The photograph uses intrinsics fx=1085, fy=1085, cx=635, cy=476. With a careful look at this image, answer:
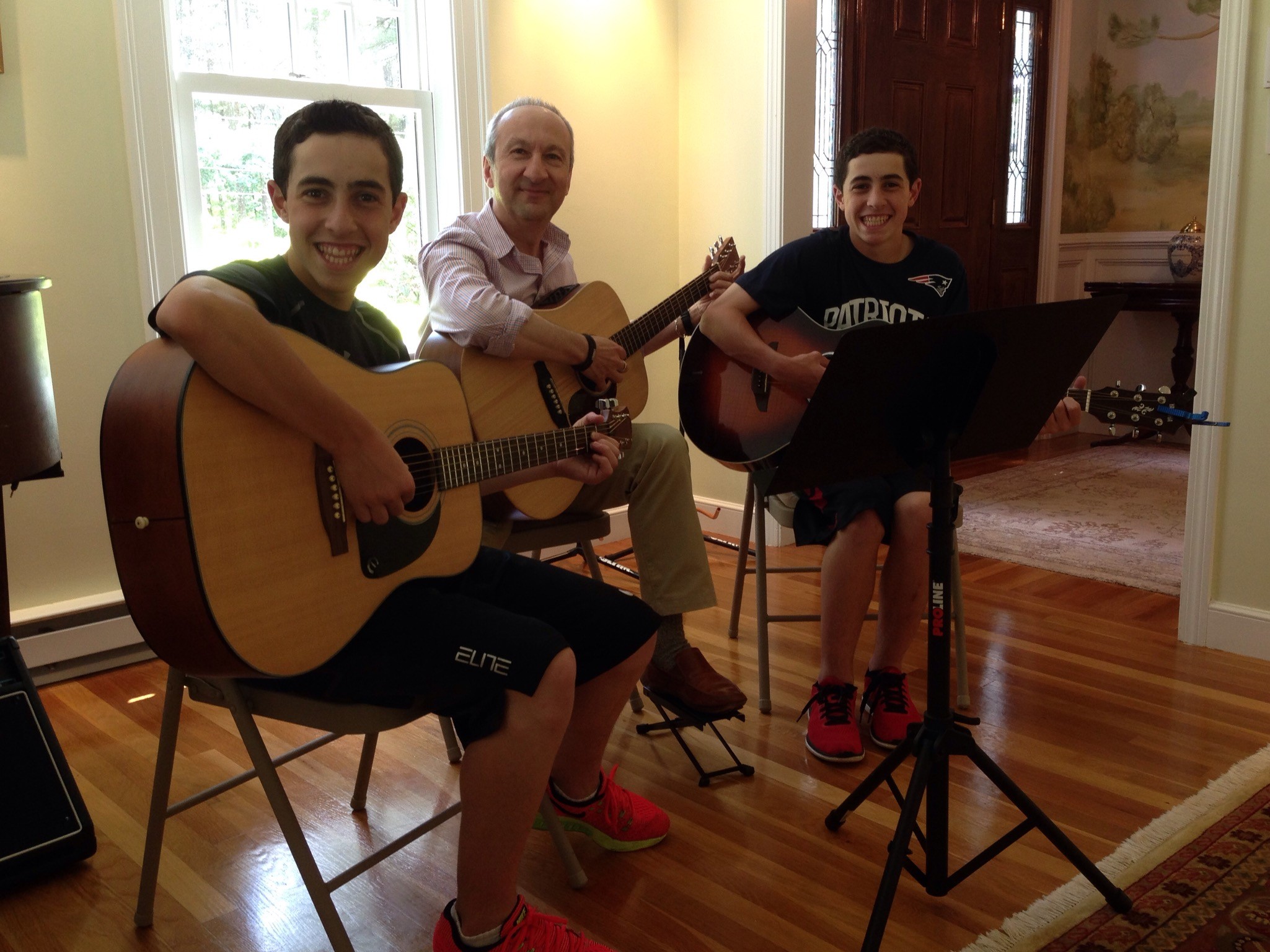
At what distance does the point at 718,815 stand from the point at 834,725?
36cm

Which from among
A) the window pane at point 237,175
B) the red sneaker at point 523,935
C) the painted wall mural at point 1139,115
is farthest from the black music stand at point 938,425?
the painted wall mural at point 1139,115

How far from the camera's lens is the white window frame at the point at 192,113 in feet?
8.61

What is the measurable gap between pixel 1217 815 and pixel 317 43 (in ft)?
9.34

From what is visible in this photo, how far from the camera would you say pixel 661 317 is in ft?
7.97

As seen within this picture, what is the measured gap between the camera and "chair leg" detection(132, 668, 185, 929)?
153 cm

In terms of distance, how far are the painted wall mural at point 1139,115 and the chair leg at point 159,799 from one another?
5.70m

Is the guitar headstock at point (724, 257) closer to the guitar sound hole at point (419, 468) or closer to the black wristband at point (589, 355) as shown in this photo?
the black wristband at point (589, 355)

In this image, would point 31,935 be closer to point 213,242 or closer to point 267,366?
point 267,366

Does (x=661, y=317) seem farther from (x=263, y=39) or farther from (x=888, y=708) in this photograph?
(x=263, y=39)

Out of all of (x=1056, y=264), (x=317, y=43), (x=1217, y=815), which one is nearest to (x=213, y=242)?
(x=317, y=43)

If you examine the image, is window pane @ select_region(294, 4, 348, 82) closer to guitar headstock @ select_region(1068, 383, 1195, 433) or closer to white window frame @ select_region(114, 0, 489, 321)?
white window frame @ select_region(114, 0, 489, 321)

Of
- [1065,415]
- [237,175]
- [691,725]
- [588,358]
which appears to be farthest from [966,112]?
[691,725]

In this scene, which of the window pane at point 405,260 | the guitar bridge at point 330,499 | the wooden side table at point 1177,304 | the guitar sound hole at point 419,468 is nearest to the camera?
the guitar bridge at point 330,499

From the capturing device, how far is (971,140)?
527 cm
